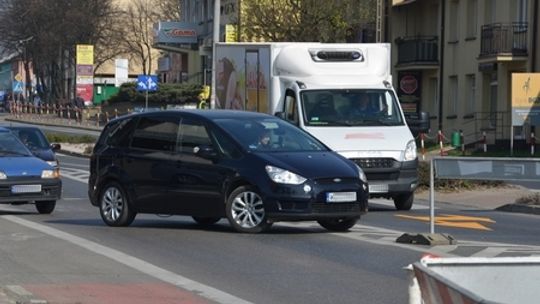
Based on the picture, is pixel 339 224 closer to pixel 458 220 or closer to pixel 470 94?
pixel 458 220

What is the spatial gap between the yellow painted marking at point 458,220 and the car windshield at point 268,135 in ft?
10.4

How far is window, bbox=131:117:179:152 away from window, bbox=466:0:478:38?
2784 cm

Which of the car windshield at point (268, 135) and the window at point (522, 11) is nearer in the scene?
the car windshield at point (268, 135)

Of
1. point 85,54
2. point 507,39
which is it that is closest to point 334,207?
point 507,39

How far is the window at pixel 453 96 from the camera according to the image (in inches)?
1753

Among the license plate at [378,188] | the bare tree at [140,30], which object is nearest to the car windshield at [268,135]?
the license plate at [378,188]

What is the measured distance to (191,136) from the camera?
1573 centimetres

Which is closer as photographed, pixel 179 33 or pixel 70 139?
pixel 70 139

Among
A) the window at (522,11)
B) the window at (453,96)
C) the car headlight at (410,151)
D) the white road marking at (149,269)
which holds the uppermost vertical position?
the window at (522,11)

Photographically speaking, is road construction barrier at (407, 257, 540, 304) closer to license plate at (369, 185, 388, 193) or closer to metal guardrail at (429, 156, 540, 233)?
metal guardrail at (429, 156, 540, 233)

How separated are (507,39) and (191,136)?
82.7 ft

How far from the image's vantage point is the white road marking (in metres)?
10.5

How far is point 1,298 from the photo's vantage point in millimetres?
9758

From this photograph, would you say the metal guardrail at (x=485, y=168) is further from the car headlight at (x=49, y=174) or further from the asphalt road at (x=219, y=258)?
the car headlight at (x=49, y=174)
